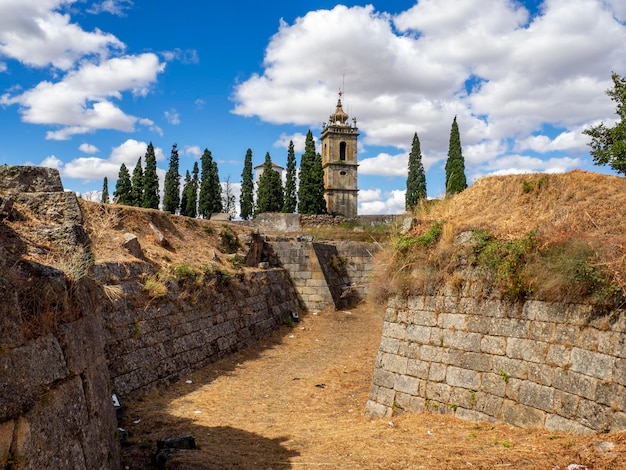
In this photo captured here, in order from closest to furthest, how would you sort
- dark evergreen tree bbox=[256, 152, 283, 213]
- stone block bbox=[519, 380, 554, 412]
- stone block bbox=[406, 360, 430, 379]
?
stone block bbox=[519, 380, 554, 412]
stone block bbox=[406, 360, 430, 379]
dark evergreen tree bbox=[256, 152, 283, 213]

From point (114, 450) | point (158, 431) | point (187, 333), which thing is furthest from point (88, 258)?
point (187, 333)

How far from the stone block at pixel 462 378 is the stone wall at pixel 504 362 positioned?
14 mm

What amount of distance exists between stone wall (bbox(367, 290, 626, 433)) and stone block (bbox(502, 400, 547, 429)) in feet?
0.04

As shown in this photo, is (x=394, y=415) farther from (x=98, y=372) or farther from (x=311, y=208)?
(x=311, y=208)

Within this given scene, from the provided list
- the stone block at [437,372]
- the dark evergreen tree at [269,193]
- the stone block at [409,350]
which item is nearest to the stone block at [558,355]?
the stone block at [437,372]

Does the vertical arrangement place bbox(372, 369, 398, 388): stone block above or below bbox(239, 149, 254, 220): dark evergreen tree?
below

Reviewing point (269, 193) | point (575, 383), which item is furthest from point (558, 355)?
point (269, 193)

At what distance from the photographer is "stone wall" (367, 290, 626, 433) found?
553 cm

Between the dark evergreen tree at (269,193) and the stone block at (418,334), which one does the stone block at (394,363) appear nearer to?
the stone block at (418,334)

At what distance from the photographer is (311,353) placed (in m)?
13.6

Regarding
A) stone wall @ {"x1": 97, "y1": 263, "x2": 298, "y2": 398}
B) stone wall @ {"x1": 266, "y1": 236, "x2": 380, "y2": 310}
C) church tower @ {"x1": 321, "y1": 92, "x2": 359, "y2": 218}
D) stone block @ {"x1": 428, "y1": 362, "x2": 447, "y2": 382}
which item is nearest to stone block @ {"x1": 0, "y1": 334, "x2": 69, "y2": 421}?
stone wall @ {"x1": 97, "y1": 263, "x2": 298, "y2": 398}

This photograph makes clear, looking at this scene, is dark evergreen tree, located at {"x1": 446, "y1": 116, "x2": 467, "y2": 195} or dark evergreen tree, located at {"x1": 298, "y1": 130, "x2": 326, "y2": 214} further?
dark evergreen tree, located at {"x1": 298, "y1": 130, "x2": 326, "y2": 214}

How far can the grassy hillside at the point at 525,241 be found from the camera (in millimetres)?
5855

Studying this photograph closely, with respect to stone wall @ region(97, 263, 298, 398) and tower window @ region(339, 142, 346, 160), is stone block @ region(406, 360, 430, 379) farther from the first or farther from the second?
tower window @ region(339, 142, 346, 160)
